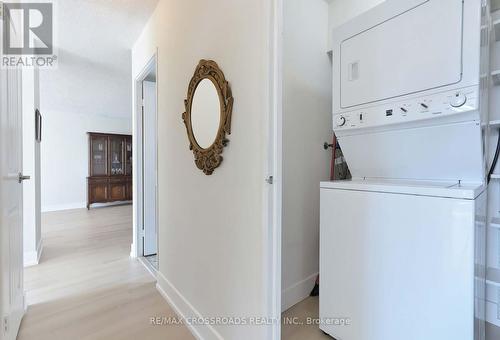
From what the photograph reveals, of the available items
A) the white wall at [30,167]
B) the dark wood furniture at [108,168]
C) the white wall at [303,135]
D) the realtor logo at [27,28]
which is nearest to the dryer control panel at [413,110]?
the white wall at [303,135]

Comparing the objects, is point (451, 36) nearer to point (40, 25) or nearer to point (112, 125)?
point (40, 25)

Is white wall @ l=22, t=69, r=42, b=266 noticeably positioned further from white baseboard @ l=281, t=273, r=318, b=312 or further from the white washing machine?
the white washing machine

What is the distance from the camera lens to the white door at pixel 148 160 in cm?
296

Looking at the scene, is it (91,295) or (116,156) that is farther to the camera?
(116,156)

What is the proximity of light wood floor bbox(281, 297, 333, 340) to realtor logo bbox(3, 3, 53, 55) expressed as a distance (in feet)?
7.59

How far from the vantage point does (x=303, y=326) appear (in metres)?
1.71

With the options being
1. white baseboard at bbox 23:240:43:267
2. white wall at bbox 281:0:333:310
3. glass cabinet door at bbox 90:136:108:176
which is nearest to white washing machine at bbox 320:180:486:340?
white wall at bbox 281:0:333:310

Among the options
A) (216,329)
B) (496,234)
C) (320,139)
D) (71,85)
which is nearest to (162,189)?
(216,329)

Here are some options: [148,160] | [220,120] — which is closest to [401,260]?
[220,120]

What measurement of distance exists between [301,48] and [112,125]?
20.2 feet

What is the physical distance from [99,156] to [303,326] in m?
6.26

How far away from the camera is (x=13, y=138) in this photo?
155cm

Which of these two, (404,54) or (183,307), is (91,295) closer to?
(183,307)

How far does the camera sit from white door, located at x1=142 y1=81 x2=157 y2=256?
2957mm
